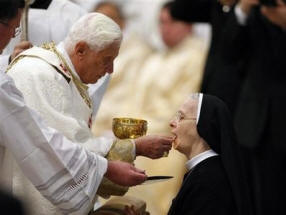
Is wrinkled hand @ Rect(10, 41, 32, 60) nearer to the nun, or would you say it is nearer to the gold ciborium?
the gold ciborium

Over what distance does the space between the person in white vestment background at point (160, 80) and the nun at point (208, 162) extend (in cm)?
447

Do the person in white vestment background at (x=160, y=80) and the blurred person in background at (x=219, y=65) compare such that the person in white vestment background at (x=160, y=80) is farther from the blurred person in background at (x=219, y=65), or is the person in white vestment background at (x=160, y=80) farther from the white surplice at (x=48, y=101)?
the white surplice at (x=48, y=101)

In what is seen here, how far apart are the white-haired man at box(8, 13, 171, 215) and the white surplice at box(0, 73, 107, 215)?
0.25 m

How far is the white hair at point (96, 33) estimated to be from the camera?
5402mm

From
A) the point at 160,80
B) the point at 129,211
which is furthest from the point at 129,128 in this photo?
the point at 160,80

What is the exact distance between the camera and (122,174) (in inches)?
202

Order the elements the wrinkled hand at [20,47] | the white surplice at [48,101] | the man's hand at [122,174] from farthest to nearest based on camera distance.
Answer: the wrinkled hand at [20,47] < the white surplice at [48,101] < the man's hand at [122,174]

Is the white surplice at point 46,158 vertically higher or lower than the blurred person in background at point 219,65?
higher

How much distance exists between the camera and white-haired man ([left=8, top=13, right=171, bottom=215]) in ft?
17.3

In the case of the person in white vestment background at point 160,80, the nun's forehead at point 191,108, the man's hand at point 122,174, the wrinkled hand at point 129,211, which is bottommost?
the person in white vestment background at point 160,80

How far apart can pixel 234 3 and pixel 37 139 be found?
354 centimetres

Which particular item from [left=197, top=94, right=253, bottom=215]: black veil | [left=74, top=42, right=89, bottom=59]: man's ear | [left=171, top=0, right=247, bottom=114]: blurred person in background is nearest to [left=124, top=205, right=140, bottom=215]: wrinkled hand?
[left=197, top=94, right=253, bottom=215]: black veil

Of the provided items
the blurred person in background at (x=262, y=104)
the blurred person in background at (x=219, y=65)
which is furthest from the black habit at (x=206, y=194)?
the blurred person in background at (x=219, y=65)

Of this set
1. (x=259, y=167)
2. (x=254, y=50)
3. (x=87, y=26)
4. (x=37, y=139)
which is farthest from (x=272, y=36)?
(x=37, y=139)
